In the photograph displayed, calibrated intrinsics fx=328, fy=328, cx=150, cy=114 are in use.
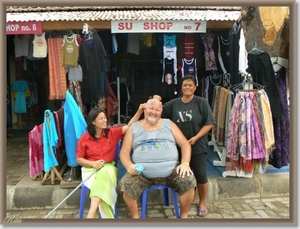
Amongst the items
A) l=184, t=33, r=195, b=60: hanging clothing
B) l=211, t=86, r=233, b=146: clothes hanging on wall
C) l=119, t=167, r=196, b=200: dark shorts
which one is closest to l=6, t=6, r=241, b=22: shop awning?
l=184, t=33, r=195, b=60: hanging clothing

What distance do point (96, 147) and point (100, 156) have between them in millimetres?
115

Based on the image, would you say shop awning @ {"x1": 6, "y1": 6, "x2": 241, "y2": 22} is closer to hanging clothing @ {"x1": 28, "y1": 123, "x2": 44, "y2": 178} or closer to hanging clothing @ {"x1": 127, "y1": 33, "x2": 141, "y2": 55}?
hanging clothing @ {"x1": 127, "y1": 33, "x2": 141, "y2": 55}

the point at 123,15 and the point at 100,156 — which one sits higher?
the point at 123,15

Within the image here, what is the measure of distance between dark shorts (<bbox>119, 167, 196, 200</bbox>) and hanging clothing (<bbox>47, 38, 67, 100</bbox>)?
240cm

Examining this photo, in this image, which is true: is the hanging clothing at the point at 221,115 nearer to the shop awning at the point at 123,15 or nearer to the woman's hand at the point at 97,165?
the shop awning at the point at 123,15

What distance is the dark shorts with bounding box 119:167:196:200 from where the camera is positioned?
3508 mm

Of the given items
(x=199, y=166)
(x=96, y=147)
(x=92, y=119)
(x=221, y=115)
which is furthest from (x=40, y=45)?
(x=199, y=166)

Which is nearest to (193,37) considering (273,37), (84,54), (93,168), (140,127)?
(273,37)

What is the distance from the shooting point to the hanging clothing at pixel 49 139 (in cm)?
421

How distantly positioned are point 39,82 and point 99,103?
4.22 metres

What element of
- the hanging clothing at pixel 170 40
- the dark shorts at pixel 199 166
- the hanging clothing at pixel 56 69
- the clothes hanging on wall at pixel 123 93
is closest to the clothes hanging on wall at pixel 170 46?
the hanging clothing at pixel 170 40

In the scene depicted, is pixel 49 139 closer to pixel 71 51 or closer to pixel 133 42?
pixel 71 51

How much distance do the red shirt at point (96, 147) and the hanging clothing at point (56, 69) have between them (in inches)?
70.3

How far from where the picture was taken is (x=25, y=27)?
16.5 ft
